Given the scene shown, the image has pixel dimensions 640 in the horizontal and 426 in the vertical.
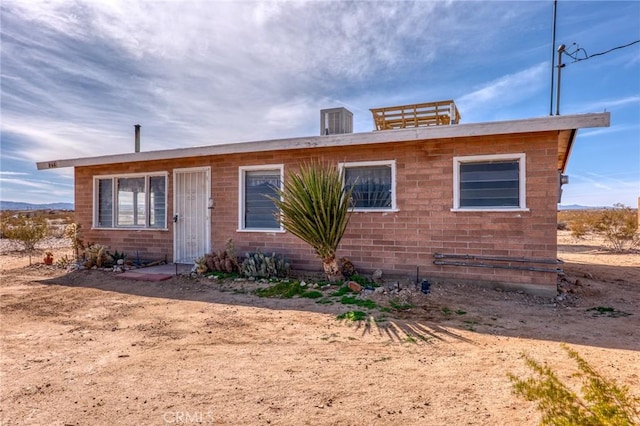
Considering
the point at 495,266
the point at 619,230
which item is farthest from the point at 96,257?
the point at 619,230

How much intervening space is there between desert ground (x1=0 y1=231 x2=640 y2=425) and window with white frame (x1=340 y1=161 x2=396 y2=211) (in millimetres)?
1732

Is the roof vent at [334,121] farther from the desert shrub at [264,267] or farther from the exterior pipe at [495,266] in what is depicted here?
the exterior pipe at [495,266]

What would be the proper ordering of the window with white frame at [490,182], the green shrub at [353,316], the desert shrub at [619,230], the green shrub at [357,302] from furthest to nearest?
the desert shrub at [619,230], the window with white frame at [490,182], the green shrub at [357,302], the green shrub at [353,316]

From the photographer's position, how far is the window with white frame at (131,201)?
386 inches

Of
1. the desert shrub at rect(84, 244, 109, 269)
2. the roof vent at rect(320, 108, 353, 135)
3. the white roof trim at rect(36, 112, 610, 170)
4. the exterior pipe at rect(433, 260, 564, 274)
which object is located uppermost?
the roof vent at rect(320, 108, 353, 135)

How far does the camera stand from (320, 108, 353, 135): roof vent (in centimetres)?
851

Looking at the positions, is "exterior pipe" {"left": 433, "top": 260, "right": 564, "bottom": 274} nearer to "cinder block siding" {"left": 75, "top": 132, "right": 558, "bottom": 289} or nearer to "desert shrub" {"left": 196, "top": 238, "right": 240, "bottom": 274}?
"cinder block siding" {"left": 75, "top": 132, "right": 558, "bottom": 289}

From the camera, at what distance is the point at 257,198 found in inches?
341

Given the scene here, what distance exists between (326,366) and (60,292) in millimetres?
6280

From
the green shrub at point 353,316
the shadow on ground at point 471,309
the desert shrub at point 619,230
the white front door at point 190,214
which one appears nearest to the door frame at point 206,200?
the white front door at point 190,214

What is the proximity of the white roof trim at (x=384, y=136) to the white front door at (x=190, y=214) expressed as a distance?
652 mm

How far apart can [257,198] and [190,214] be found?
1996mm

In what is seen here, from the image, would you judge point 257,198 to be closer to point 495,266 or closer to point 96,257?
point 96,257

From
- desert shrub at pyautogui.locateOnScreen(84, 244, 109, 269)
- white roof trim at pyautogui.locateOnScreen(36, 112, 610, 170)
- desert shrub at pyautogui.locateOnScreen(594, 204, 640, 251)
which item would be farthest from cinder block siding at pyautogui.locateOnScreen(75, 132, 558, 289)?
desert shrub at pyautogui.locateOnScreen(594, 204, 640, 251)
